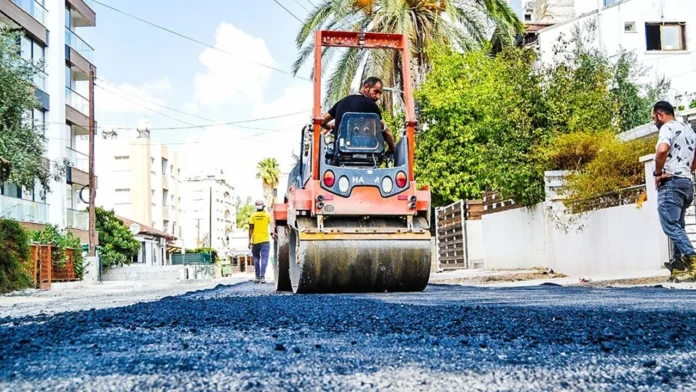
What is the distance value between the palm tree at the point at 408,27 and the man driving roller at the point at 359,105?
13.1 m

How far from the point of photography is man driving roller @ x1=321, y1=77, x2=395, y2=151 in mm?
8320

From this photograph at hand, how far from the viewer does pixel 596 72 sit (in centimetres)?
1762

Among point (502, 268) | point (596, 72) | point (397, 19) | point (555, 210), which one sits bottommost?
point (502, 268)

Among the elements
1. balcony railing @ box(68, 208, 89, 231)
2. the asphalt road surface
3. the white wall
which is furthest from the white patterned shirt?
balcony railing @ box(68, 208, 89, 231)

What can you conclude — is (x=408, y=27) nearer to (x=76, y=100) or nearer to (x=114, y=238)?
(x=76, y=100)

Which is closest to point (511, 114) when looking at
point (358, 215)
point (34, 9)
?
point (358, 215)

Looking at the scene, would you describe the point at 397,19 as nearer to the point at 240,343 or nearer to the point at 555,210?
the point at 555,210

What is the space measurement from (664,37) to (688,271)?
68.3ft

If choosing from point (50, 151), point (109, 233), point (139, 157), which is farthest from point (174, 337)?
point (139, 157)

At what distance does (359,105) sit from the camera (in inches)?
328

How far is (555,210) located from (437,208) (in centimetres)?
1045

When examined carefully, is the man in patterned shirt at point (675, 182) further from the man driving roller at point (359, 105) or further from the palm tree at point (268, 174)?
the palm tree at point (268, 174)

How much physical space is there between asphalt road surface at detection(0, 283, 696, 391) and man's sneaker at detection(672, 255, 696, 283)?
3101 millimetres

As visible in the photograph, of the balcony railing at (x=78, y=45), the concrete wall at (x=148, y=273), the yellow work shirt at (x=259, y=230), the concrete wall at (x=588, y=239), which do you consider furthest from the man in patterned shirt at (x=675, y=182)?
the balcony railing at (x=78, y=45)
